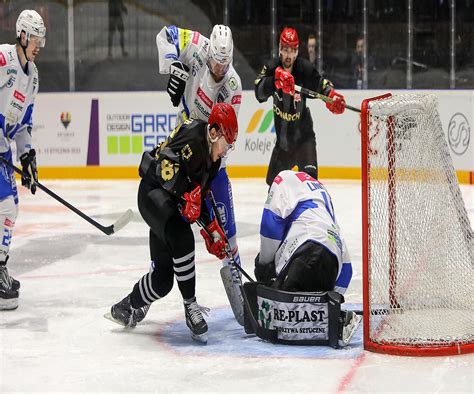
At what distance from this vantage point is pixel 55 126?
959 centimetres

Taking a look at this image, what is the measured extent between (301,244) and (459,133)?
219 inches

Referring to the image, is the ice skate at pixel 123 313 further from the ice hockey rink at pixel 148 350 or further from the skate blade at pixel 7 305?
the skate blade at pixel 7 305

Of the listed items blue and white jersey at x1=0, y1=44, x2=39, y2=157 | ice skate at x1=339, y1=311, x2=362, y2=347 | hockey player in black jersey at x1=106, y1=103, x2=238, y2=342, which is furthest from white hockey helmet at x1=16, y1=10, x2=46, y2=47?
ice skate at x1=339, y1=311, x2=362, y2=347

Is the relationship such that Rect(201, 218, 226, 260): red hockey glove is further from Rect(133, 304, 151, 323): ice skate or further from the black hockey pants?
Rect(133, 304, 151, 323): ice skate

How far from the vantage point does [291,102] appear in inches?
237

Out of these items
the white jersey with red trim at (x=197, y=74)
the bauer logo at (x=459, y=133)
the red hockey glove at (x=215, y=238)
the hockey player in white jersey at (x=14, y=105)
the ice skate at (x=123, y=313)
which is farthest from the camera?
the bauer logo at (x=459, y=133)

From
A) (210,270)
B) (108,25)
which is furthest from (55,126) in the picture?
(210,270)

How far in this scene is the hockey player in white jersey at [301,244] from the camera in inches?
138

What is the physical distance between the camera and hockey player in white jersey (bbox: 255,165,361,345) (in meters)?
3.52

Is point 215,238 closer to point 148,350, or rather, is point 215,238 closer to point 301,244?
point 301,244

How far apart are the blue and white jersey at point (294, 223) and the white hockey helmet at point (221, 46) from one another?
67 cm

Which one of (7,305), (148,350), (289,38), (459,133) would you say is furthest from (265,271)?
(459,133)

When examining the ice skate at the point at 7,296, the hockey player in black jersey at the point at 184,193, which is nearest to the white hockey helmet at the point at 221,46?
the hockey player in black jersey at the point at 184,193

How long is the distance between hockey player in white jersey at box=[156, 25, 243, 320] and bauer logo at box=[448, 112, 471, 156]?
4859 millimetres
